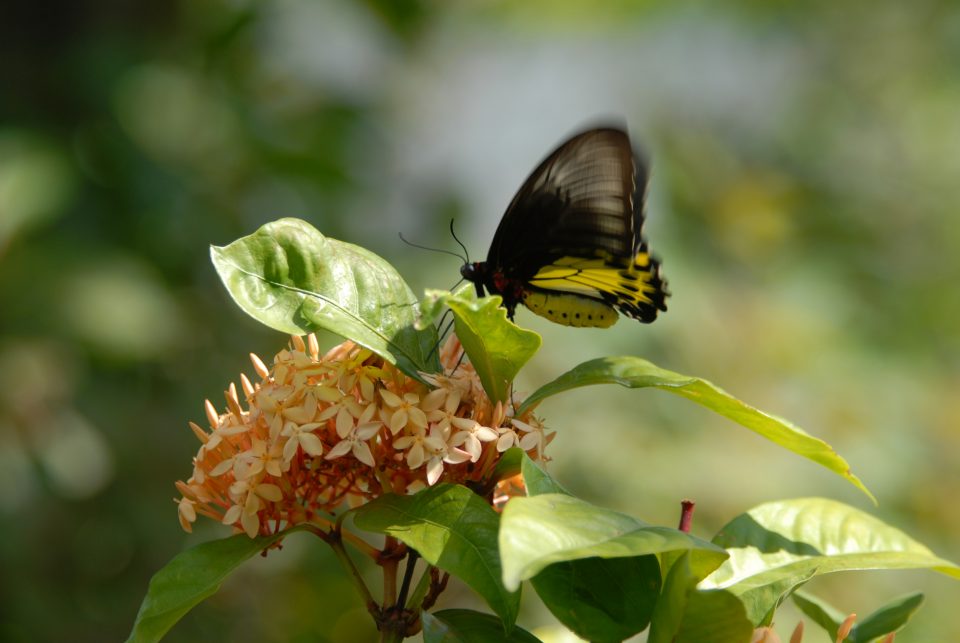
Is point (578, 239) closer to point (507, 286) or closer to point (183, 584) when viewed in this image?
point (507, 286)

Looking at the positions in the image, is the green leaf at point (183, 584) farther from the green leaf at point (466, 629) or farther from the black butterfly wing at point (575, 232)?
the black butterfly wing at point (575, 232)

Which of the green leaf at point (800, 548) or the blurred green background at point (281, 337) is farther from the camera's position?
the blurred green background at point (281, 337)

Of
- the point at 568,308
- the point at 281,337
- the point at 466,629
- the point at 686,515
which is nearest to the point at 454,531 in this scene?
the point at 466,629

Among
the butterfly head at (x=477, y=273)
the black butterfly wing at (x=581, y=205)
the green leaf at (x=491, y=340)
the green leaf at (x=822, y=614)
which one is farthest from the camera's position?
the butterfly head at (x=477, y=273)

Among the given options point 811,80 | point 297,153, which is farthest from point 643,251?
point 811,80

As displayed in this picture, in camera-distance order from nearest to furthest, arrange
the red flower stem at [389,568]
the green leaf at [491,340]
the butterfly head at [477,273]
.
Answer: the green leaf at [491,340]
the red flower stem at [389,568]
the butterfly head at [477,273]

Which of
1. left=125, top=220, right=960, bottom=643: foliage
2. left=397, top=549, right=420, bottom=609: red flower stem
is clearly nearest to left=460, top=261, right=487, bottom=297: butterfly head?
left=125, top=220, right=960, bottom=643: foliage

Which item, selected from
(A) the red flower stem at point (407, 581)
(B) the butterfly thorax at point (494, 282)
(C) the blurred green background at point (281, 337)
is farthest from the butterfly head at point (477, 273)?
(C) the blurred green background at point (281, 337)
